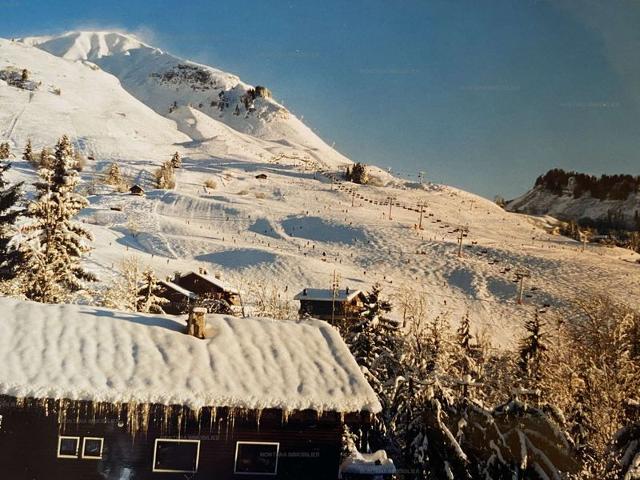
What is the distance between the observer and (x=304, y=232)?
267 feet

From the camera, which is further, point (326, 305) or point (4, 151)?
Answer: point (4, 151)

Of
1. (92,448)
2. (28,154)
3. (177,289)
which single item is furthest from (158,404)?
(28,154)

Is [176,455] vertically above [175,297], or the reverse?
[176,455]

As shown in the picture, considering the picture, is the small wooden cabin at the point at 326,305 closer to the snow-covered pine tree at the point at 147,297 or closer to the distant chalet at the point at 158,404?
the snow-covered pine tree at the point at 147,297

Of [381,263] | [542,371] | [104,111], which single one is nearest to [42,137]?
[104,111]

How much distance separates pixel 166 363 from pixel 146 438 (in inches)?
68.0

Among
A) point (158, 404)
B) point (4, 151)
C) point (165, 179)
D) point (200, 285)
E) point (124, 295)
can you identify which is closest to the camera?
point (158, 404)

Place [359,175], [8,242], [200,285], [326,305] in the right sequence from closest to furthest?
1. [8,242]
2. [326,305]
3. [200,285]
4. [359,175]

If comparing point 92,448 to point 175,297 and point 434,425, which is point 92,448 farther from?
point 175,297

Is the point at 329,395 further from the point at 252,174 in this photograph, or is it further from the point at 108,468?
the point at 252,174

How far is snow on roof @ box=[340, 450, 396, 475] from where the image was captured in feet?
46.5

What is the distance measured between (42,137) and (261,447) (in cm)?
11993

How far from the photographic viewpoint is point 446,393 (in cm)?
1504

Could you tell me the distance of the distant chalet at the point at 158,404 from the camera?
12.5 metres
